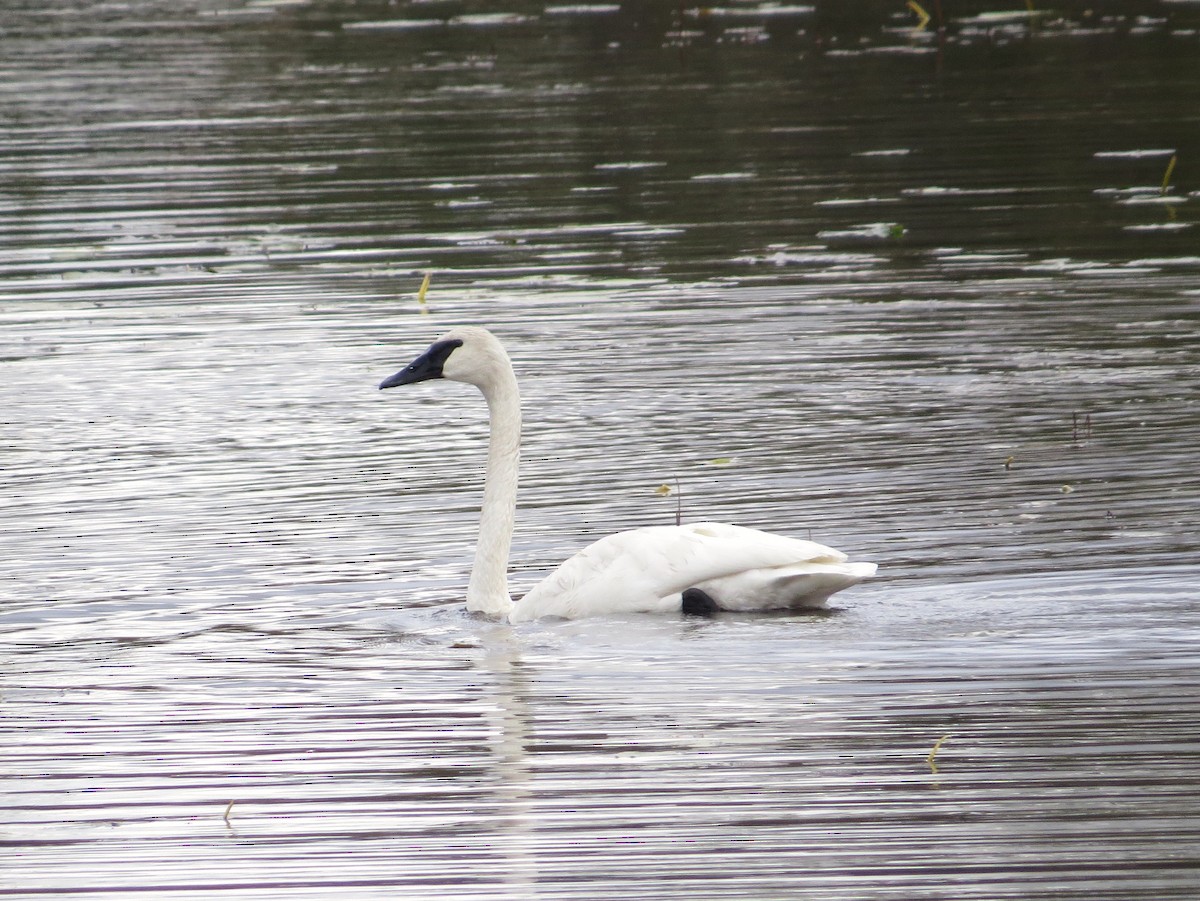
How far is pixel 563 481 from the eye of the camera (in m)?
13.0

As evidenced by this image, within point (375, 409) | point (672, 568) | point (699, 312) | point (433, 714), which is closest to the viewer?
point (433, 714)

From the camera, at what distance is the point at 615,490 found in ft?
41.3

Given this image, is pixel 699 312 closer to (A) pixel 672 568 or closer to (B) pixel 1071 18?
(A) pixel 672 568

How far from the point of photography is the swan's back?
32.6ft

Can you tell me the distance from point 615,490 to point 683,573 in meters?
2.55

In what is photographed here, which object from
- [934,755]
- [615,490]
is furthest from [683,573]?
[934,755]

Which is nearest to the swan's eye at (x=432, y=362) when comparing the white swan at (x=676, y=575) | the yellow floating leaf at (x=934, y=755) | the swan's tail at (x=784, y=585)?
the white swan at (x=676, y=575)

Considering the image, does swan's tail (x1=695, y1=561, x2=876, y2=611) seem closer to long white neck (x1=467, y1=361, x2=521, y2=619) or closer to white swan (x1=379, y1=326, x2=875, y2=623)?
white swan (x1=379, y1=326, x2=875, y2=623)

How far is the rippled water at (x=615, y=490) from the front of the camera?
7078 mm

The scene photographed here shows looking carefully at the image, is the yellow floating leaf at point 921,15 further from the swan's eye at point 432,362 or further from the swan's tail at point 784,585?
the swan's tail at point 784,585

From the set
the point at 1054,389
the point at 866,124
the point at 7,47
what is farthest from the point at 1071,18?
the point at 1054,389

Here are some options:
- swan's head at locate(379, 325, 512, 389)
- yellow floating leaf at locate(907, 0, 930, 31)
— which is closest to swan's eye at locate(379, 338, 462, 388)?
swan's head at locate(379, 325, 512, 389)

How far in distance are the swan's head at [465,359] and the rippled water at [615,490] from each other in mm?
1022

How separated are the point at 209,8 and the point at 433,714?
4651cm
